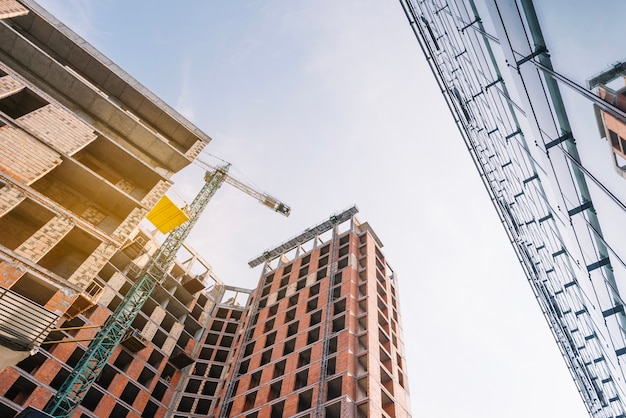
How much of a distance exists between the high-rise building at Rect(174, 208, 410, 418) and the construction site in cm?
17

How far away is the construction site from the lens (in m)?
12.0

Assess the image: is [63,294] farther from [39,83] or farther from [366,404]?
[366,404]

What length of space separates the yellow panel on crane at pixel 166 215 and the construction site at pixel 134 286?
0.14 metres

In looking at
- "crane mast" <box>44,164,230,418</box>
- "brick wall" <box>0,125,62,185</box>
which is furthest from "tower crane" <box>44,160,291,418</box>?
"brick wall" <box>0,125,62,185</box>

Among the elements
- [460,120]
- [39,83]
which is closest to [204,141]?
[39,83]

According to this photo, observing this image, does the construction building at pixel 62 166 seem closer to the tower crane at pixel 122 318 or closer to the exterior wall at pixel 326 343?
the tower crane at pixel 122 318

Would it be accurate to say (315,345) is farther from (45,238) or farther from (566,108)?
(566,108)

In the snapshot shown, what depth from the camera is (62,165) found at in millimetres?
13203

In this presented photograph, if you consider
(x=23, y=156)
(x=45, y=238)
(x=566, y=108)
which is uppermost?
(x=23, y=156)

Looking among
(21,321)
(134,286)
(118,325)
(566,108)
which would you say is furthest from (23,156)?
(134,286)

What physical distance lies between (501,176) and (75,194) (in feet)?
63.2

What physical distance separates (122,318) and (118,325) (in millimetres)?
809

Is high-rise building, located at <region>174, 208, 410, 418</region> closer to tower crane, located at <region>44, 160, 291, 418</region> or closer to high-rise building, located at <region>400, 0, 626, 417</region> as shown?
tower crane, located at <region>44, 160, 291, 418</region>

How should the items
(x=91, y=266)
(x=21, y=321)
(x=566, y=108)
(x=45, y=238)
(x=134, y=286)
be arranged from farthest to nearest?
(x=134, y=286) < (x=91, y=266) < (x=45, y=238) < (x=21, y=321) < (x=566, y=108)
